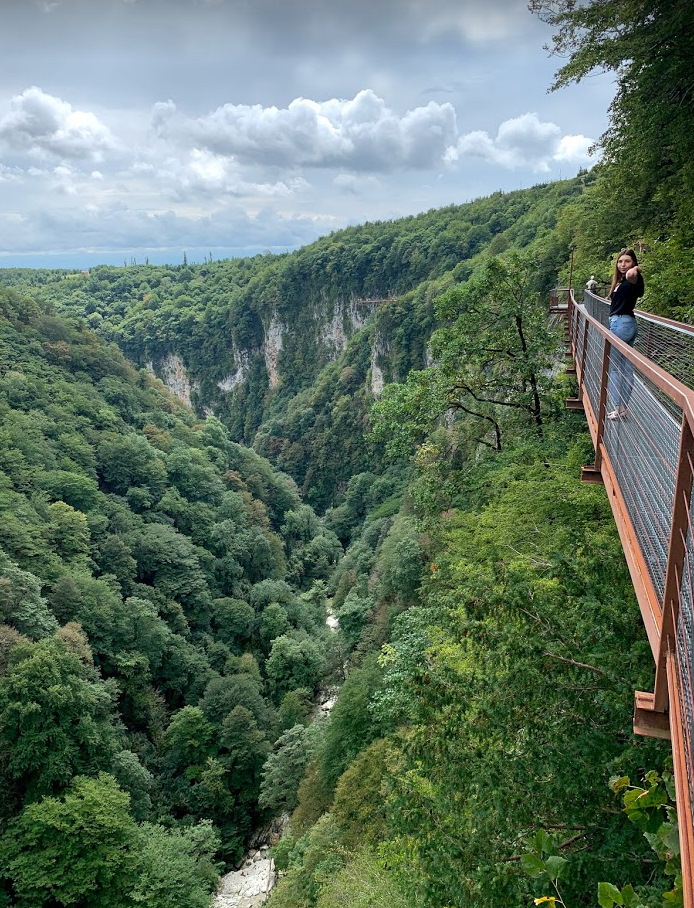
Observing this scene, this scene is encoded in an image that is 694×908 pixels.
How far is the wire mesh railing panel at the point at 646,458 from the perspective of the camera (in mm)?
3012

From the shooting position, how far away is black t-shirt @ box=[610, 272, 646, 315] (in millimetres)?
5648

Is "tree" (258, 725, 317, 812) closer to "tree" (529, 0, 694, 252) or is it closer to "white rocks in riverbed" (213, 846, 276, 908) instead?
"white rocks in riverbed" (213, 846, 276, 908)

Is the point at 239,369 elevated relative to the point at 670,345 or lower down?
lower down

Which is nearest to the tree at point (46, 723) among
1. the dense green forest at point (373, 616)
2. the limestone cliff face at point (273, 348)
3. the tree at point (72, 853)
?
the dense green forest at point (373, 616)

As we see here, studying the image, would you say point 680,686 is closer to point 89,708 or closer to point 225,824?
point 89,708

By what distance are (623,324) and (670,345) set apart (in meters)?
0.83

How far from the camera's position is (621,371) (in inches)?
181

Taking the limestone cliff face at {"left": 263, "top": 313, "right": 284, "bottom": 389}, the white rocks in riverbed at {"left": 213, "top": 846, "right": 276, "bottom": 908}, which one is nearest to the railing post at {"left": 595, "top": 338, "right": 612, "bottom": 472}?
the white rocks in riverbed at {"left": 213, "top": 846, "right": 276, "bottom": 908}

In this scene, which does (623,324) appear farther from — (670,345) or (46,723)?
(46,723)

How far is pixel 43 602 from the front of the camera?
26.1 m

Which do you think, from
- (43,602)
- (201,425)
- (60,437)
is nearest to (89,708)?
(43,602)

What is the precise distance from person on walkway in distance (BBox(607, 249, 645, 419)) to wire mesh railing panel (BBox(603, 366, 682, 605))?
0.04 feet

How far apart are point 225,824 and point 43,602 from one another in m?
12.8

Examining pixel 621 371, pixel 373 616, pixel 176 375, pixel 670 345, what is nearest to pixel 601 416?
pixel 670 345
